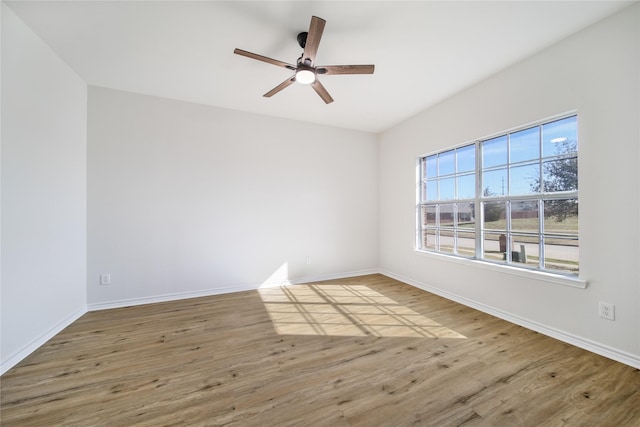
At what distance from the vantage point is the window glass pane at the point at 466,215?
124 inches

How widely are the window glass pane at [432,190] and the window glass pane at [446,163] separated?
0.61ft

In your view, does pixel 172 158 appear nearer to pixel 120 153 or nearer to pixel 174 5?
pixel 120 153

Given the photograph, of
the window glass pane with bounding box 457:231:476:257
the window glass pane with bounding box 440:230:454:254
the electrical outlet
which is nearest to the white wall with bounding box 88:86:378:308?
the window glass pane with bounding box 440:230:454:254

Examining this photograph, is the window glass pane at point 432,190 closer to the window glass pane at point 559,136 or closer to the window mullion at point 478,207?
the window mullion at point 478,207

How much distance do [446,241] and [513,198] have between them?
110cm

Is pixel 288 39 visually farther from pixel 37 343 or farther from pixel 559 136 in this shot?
pixel 37 343

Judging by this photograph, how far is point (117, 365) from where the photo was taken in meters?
1.88

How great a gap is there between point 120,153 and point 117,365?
248cm

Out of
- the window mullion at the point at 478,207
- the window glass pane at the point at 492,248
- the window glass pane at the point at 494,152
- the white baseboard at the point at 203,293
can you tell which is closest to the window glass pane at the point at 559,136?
the window glass pane at the point at 494,152

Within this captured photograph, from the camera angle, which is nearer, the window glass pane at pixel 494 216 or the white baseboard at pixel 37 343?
the white baseboard at pixel 37 343

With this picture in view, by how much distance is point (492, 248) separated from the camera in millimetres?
2920

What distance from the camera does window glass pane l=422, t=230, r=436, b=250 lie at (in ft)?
12.4

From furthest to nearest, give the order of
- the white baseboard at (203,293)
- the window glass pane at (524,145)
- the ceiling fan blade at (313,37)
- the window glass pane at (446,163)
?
the window glass pane at (446,163) → the white baseboard at (203,293) → the window glass pane at (524,145) → the ceiling fan blade at (313,37)

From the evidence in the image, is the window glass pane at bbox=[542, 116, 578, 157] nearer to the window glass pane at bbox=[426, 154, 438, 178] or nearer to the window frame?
the window frame
